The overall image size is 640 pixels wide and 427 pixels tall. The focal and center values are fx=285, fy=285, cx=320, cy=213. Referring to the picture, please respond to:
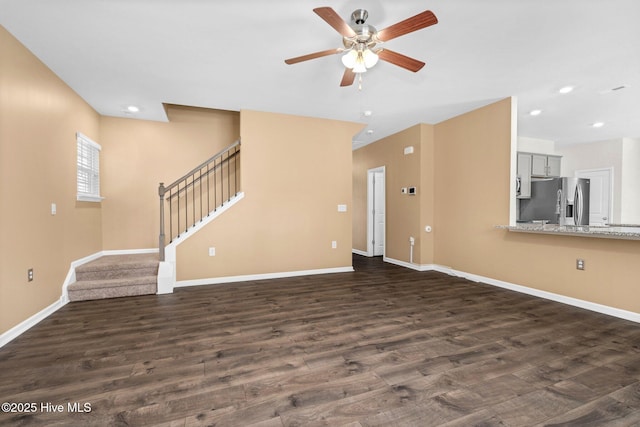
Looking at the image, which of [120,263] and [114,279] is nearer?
[114,279]

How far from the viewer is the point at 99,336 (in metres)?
2.64

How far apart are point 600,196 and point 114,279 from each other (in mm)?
9611

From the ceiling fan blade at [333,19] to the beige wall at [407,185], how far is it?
11.8 feet

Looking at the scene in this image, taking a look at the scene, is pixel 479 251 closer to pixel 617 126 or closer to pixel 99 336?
pixel 617 126

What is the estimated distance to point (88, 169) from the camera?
169 inches

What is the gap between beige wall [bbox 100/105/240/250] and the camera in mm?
4902

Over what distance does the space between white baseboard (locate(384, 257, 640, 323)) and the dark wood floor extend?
197 millimetres

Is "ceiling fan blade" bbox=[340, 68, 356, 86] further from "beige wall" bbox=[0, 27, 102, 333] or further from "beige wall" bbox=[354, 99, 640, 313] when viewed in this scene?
"beige wall" bbox=[0, 27, 102, 333]

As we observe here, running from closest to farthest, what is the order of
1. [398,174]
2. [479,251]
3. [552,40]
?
[552,40], [479,251], [398,174]

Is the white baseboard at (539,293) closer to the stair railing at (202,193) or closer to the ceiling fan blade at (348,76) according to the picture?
the ceiling fan blade at (348,76)

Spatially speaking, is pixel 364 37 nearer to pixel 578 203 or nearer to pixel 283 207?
pixel 283 207

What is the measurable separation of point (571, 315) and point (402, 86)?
3.30m

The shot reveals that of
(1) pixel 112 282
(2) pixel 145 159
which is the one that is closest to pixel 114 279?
(1) pixel 112 282

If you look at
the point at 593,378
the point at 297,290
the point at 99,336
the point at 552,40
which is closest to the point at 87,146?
the point at 99,336
